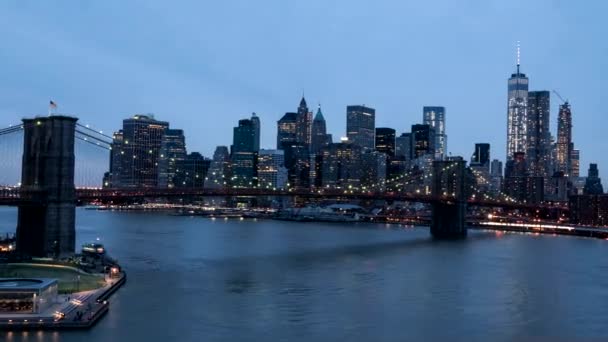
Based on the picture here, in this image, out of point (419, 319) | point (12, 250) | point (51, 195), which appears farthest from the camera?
point (12, 250)

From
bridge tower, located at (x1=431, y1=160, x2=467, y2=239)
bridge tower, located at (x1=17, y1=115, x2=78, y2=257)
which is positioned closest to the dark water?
bridge tower, located at (x1=17, y1=115, x2=78, y2=257)

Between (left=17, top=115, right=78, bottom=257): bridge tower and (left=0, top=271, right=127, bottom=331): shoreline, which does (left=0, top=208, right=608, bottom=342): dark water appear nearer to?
(left=0, top=271, right=127, bottom=331): shoreline

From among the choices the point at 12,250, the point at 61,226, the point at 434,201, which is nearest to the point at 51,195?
the point at 61,226

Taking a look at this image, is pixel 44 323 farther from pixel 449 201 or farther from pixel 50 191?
pixel 449 201

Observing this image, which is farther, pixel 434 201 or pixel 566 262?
pixel 434 201

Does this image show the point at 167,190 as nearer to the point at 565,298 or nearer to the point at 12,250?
the point at 12,250

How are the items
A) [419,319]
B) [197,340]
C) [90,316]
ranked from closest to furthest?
[197,340] → [90,316] → [419,319]
